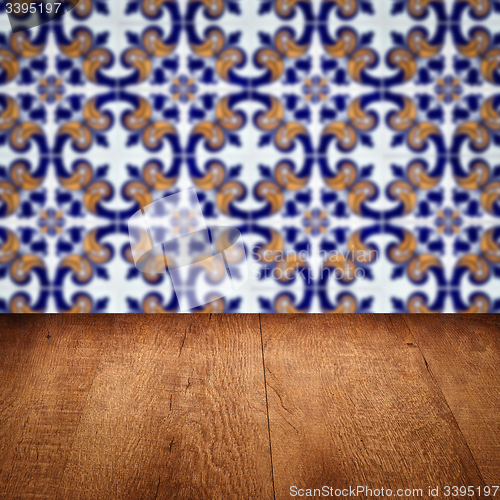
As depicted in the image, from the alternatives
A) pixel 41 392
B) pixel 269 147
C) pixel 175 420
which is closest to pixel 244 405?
pixel 175 420

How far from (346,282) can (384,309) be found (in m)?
0.07

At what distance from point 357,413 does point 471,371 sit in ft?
0.61

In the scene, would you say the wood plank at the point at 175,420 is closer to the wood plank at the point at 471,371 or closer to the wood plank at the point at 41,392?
the wood plank at the point at 41,392

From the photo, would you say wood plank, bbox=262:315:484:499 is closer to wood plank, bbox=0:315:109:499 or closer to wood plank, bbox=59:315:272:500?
wood plank, bbox=59:315:272:500

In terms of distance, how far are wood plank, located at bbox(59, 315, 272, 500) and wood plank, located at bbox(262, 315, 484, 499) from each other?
27mm

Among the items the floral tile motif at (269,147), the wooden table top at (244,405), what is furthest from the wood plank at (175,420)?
the floral tile motif at (269,147)

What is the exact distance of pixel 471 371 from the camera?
688 mm

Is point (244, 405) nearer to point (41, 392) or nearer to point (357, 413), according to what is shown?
point (357, 413)

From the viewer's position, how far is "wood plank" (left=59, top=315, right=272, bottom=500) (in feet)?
1.63

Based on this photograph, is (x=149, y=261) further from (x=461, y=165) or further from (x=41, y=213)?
(x=461, y=165)

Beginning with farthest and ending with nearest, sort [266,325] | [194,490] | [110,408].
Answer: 1. [266,325]
2. [110,408]
3. [194,490]

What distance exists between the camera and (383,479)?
0.50 meters

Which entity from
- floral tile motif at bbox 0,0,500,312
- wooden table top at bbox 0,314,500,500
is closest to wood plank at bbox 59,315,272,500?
wooden table top at bbox 0,314,500,500

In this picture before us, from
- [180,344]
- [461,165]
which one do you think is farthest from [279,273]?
[461,165]
